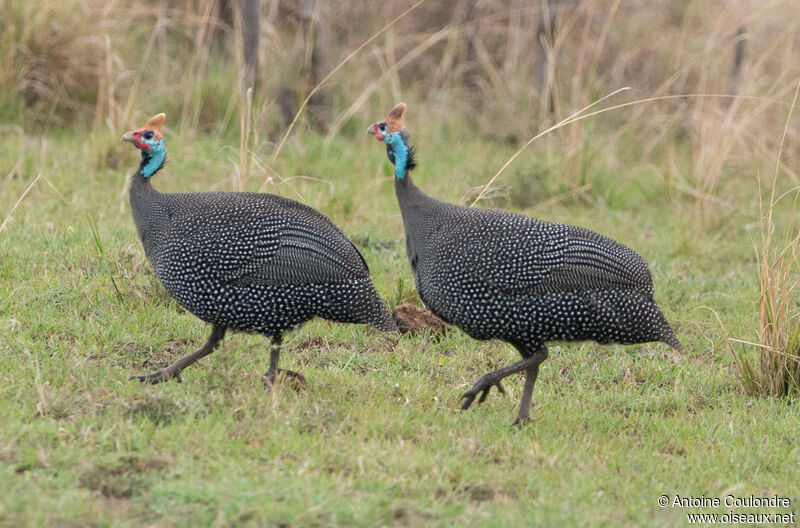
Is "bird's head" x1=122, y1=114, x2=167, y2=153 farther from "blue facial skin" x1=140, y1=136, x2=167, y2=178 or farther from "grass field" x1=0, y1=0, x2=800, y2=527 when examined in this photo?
"grass field" x1=0, y1=0, x2=800, y2=527

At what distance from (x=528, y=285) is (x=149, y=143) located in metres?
1.80

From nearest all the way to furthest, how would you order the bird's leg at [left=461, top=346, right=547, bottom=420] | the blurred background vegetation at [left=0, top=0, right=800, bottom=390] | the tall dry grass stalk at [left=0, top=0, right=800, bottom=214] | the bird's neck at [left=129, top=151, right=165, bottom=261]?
the bird's leg at [left=461, top=346, right=547, bottom=420], the bird's neck at [left=129, top=151, right=165, bottom=261], the blurred background vegetation at [left=0, top=0, right=800, bottom=390], the tall dry grass stalk at [left=0, top=0, right=800, bottom=214]

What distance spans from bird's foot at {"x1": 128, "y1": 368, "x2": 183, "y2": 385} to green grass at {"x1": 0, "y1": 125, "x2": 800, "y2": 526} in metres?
0.13

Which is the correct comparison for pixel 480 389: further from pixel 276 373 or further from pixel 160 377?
pixel 160 377

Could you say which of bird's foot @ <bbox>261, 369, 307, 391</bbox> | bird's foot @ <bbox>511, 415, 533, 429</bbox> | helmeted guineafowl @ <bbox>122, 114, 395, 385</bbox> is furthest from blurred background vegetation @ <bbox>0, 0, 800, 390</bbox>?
bird's foot @ <bbox>511, 415, 533, 429</bbox>

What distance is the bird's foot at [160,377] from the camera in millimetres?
4238

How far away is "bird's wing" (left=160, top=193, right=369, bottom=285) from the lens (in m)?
4.16

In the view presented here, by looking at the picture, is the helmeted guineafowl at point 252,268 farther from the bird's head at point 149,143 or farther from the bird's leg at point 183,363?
the bird's head at point 149,143

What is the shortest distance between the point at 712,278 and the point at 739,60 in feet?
10.9

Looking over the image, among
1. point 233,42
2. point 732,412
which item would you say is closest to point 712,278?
point 732,412

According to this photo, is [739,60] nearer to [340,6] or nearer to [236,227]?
[340,6]

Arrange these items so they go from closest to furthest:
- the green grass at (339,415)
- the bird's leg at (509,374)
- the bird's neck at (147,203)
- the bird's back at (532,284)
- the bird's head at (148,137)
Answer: the green grass at (339,415)
the bird's back at (532,284)
the bird's leg at (509,374)
the bird's neck at (147,203)
the bird's head at (148,137)

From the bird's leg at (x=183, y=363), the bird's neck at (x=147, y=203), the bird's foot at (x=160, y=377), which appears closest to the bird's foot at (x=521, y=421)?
the bird's leg at (x=183, y=363)

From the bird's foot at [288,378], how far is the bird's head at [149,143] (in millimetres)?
1071
